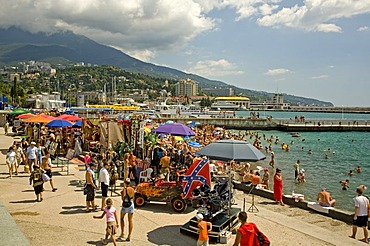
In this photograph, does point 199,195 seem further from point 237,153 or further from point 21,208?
point 21,208

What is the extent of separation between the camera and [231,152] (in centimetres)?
855

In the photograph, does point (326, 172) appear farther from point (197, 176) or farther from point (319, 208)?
point (197, 176)

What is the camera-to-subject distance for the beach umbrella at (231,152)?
8398 mm

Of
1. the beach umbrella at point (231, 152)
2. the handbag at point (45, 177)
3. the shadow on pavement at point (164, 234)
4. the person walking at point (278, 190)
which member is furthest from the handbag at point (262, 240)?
the handbag at point (45, 177)

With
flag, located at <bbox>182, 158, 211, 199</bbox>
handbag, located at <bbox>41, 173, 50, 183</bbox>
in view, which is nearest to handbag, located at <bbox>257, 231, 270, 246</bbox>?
flag, located at <bbox>182, 158, 211, 199</bbox>

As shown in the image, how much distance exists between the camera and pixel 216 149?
8.86 meters

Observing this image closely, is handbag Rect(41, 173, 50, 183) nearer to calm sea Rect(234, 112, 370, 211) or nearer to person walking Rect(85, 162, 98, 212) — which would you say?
person walking Rect(85, 162, 98, 212)

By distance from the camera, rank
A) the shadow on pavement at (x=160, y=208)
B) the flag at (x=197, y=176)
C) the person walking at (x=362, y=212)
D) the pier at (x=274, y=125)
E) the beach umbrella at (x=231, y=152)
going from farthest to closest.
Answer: the pier at (x=274, y=125) < the shadow on pavement at (x=160, y=208) < the flag at (x=197, y=176) < the person walking at (x=362, y=212) < the beach umbrella at (x=231, y=152)

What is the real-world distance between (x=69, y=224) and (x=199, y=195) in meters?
3.24

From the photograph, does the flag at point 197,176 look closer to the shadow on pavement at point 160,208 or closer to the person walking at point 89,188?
the shadow on pavement at point 160,208

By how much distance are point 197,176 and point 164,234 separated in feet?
5.56

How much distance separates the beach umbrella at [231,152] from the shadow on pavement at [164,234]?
1.91 metres

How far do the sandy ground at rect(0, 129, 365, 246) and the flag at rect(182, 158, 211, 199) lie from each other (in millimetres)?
872

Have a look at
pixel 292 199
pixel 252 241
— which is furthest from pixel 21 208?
pixel 292 199
